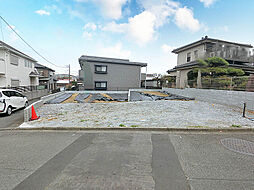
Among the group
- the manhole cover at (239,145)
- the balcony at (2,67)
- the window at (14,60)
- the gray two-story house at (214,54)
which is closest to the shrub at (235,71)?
the gray two-story house at (214,54)

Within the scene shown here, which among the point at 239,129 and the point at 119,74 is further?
A: the point at 119,74

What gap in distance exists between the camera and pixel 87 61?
17.6m

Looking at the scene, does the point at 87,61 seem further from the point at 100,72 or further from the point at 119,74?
the point at 119,74

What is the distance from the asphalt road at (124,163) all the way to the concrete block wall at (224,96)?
5.11m

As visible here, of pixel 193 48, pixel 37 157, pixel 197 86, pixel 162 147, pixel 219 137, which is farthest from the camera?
pixel 193 48

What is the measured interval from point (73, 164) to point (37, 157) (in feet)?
3.17

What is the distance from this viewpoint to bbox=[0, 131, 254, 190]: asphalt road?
6.42ft

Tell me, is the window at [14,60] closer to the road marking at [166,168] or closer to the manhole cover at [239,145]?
the road marking at [166,168]

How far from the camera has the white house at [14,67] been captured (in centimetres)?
1344

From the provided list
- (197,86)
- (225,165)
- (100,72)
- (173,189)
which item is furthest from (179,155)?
(100,72)

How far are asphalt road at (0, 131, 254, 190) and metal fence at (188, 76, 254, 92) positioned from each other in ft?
18.4

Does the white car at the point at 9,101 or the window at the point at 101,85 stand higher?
the window at the point at 101,85

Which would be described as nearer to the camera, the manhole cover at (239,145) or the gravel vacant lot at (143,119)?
the manhole cover at (239,145)

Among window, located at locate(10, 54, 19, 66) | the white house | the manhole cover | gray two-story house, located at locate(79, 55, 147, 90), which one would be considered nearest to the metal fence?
the manhole cover
